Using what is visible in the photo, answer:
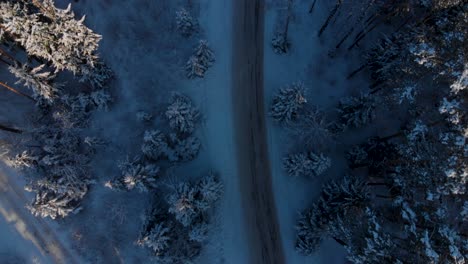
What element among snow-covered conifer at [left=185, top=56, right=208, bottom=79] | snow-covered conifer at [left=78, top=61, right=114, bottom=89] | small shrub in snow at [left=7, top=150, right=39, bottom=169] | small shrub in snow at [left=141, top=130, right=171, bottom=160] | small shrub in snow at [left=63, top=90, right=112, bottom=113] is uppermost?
snow-covered conifer at [left=78, top=61, right=114, bottom=89]

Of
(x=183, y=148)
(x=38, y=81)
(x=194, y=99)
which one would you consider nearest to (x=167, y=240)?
(x=183, y=148)

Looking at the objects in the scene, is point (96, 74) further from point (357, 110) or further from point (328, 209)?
point (357, 110)

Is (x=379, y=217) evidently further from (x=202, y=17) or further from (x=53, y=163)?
(x=53, y=163)

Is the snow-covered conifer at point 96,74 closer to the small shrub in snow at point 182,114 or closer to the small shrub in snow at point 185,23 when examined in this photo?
the small shrub in snow at point 182,114

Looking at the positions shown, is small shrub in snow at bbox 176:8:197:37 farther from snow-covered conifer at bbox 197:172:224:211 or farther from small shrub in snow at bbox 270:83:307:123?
snow-covered conifer at bbox 197:172:224:211

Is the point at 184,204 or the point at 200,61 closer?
the point at 184,204

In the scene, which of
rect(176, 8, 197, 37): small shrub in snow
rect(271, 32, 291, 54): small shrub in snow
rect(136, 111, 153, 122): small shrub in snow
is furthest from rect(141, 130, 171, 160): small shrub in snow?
rect(271, 32, 291, 54): small shrub in snow

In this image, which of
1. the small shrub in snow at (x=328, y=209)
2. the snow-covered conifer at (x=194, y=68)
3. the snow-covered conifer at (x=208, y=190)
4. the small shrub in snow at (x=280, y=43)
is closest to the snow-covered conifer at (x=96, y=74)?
the snow-covered conifer at (x=194, y=68)

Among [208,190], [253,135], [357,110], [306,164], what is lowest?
[306,164]
